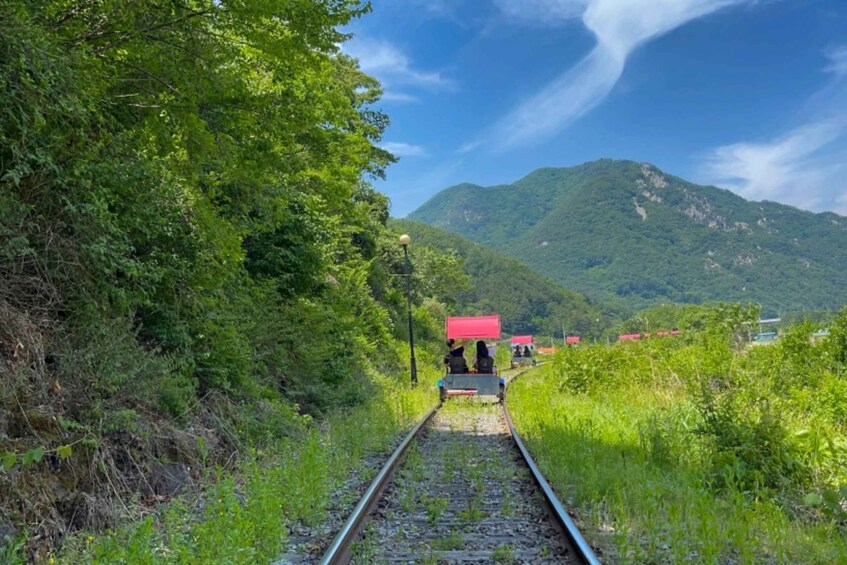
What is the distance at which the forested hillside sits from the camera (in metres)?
5.69

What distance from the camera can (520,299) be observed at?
450 ft

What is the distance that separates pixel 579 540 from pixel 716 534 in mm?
1185

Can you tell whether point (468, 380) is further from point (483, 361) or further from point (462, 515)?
point (462, 515)

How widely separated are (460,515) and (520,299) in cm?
13254

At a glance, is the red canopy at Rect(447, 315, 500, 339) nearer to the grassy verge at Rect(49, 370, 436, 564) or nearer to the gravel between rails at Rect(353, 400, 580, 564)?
the gravel between rails at Rect(353, 400, 580, 564)

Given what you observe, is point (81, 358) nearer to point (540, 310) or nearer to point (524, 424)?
point (524, 424)

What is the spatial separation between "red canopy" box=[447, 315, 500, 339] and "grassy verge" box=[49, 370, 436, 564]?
14751 mm

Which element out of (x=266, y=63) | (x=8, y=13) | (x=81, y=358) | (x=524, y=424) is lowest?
(x=524, y=424)

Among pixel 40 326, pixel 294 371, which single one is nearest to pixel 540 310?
pixel 294 371

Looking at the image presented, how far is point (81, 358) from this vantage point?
21.0 feet

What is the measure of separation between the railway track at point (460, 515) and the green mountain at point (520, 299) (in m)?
114

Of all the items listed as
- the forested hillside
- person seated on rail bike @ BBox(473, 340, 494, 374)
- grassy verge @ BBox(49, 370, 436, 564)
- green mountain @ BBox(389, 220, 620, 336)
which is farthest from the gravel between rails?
green mountain @ BBox(389, 220, 620, 336)

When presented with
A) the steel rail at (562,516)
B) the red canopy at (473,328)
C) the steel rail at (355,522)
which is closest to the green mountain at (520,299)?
the red canopy at (473,328)

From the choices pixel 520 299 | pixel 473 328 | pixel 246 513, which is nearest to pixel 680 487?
pixel 246 513
